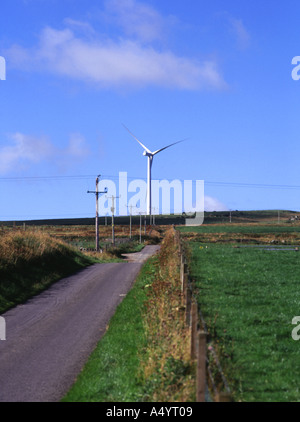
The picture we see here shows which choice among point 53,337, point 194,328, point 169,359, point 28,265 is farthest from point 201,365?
point 28,265

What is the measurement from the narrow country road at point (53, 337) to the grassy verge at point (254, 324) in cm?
388

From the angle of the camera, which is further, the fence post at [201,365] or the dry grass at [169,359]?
the dry grass at [169,359]

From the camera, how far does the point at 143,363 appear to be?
13.9m

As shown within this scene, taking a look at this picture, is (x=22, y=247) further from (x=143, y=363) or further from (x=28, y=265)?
(x=143, y=363)

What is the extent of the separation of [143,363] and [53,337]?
6.47m

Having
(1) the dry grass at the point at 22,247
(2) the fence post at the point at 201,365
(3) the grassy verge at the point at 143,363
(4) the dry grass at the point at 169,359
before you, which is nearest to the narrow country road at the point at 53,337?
(3) the grassy verge at the point at 143,363

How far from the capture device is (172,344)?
43.3ft

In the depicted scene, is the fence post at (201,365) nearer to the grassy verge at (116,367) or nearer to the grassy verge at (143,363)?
the grassy verge at (143,363)

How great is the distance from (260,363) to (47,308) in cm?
1358

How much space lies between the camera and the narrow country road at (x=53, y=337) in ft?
45.6

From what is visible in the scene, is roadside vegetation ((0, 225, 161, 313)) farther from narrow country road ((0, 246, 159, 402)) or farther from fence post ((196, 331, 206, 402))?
fence post ((196, 331, 206, 402))

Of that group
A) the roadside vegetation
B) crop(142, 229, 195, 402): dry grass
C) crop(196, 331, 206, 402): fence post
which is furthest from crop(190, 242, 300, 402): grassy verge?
the roadside vegetation
